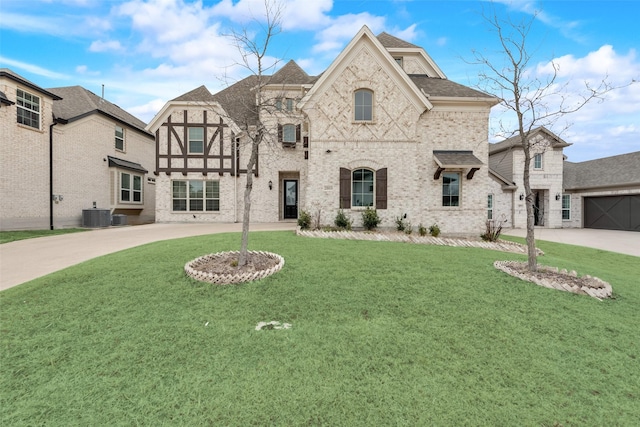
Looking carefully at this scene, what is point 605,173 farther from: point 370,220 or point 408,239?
point 370,220

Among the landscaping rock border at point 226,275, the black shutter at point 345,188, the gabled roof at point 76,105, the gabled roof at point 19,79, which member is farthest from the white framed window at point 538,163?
the gabled roof at point 19,79

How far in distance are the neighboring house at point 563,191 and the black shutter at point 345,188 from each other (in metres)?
12.2

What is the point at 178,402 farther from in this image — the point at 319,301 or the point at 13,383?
the point at 319,301

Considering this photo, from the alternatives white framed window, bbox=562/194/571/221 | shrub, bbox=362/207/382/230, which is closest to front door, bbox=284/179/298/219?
shrub, bbox=362/207/382/230

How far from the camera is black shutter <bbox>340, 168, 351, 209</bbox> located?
12.1 m

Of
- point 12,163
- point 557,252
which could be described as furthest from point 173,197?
point 557,252

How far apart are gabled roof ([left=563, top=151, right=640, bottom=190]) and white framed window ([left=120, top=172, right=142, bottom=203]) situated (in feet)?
101

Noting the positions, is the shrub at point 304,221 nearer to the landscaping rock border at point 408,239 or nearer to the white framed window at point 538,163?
the landscaping rock border at point 408,239

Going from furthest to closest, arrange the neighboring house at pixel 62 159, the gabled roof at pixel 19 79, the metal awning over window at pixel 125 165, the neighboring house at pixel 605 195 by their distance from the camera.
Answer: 1. the neighboring house at pixel 605 195
2. the metal awning over window at pixel 125 165
3. the neighboring house at pixel 62 159
4. the gabled roof at pixel 19 79

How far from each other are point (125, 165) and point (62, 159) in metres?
3.47

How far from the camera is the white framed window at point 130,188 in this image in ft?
60.0

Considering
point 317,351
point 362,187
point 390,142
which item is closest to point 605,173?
point 390,142

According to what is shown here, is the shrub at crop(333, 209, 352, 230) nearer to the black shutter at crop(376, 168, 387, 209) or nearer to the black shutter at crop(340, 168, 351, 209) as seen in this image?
the black shutter at crop(340, 168, 351, 209)

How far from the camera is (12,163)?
492 inches
